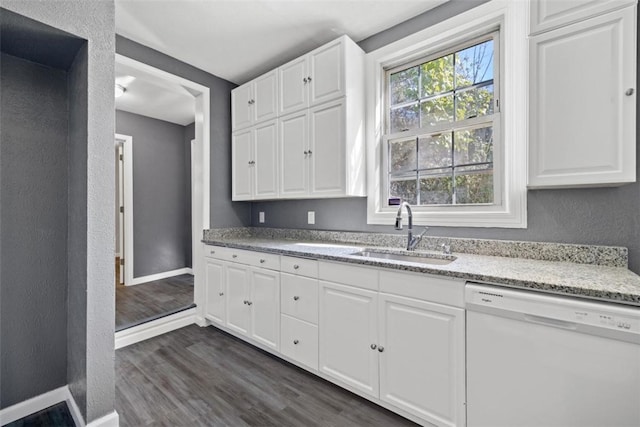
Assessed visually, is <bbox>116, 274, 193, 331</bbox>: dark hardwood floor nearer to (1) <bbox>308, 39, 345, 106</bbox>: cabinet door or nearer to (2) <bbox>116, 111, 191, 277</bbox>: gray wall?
(2) <bbox>116, 111, 191, 277</bbox>: gray wall

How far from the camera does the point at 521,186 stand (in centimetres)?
180

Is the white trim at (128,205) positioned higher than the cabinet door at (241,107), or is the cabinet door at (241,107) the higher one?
the cabinet door at (241,107)

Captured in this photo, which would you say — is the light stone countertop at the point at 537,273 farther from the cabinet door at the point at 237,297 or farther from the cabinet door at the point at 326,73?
the cabinet door at the point at 326,73

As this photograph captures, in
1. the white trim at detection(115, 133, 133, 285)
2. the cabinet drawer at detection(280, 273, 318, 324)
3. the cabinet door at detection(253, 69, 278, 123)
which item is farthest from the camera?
the white trim at detection(115, 133, 133, 285)

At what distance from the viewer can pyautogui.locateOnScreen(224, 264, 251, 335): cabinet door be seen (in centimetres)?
252

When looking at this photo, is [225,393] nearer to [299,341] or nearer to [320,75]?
[299,341]

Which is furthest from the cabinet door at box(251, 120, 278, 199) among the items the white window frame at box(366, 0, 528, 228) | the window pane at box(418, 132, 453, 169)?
the window pane at box(418, 132, 453, 169)

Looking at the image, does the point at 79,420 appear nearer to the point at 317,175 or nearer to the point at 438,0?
the point at 317,175

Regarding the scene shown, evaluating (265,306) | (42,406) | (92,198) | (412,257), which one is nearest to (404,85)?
(412,257)

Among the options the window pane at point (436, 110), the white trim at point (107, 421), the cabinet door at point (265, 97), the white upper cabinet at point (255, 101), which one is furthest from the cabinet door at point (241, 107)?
the white trim at point (107, 421)

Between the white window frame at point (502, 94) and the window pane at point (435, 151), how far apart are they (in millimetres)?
318

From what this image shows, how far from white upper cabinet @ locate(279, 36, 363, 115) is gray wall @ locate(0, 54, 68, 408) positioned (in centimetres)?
156

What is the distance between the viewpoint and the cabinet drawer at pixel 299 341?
2.03 meters

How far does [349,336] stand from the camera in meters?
1.83
